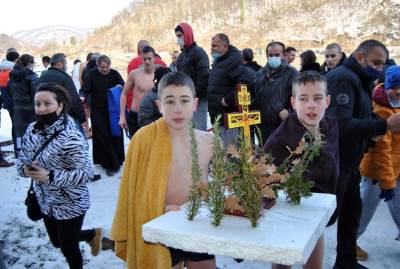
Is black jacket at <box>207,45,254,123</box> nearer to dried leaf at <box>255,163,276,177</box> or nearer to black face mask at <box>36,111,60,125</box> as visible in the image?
black face mask at <box>36,111,60,125</box>

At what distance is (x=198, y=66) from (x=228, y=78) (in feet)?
1.85

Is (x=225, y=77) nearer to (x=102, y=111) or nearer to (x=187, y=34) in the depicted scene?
(x=187, y=34)

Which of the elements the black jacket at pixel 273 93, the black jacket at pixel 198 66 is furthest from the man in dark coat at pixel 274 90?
the black jacket at pixel 198 66

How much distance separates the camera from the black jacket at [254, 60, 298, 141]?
4477 millimetres

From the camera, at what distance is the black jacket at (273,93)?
14.7 feet

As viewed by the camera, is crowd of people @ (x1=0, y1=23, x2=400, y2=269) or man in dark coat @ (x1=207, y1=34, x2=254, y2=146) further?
man in dark coat @ (x1=207, y1=34, x2=254, y2=146)

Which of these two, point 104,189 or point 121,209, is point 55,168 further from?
point 104,189

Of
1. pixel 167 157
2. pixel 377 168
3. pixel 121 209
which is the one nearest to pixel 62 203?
pixel 121 209

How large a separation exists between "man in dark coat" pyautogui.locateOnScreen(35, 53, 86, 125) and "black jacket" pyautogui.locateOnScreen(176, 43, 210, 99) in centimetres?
146

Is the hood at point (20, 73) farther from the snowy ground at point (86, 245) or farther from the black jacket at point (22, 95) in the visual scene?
the snowy ground at point (86, 245)

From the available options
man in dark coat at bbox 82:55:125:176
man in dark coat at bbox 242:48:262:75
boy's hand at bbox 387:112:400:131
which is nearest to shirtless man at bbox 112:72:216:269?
boy's hand at bbox 387:112:400:131

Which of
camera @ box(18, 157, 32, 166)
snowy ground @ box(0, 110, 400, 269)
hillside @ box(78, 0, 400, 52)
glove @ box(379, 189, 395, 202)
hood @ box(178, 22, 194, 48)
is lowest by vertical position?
snowy ground @ box(0, 110, 400, 269)

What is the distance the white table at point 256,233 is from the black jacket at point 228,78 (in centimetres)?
319

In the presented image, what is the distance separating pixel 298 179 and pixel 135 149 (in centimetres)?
90
